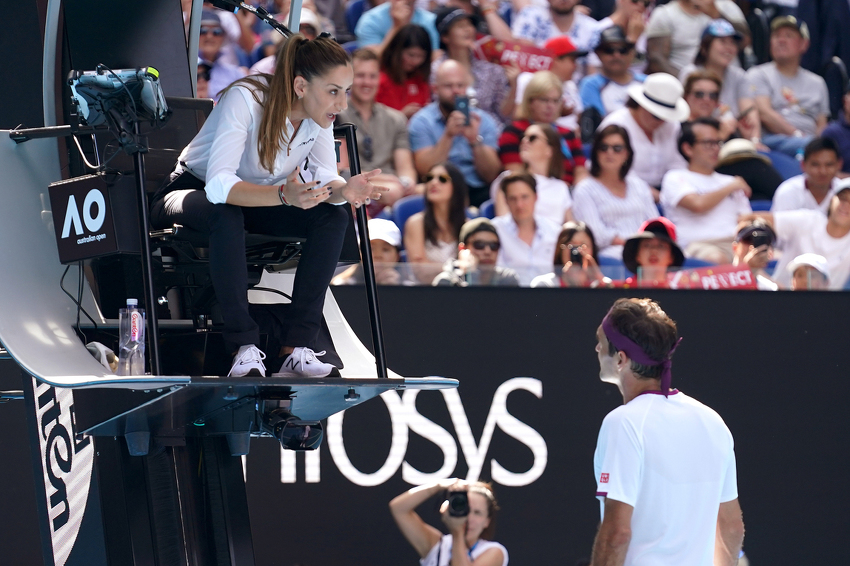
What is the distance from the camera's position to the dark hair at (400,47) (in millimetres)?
7906

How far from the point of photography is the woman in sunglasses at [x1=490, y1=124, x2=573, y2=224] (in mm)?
7207

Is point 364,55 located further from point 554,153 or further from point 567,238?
point 567,238

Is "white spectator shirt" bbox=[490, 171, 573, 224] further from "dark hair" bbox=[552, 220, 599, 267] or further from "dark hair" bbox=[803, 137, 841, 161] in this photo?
"dark hair" bbox=[803, 137, 841, 161]

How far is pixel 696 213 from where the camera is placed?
7.47 m

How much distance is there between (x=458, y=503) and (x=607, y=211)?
2.69 meters

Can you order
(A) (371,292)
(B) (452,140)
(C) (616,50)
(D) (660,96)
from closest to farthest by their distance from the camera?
1. (A) (371,292)
2. (B) (452,140)
3. (D) (660,96)
4. (C) (616,50)

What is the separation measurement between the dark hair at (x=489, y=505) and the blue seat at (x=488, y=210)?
2.32 meters

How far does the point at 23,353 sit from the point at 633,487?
170 cm

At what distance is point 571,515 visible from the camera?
5.32m

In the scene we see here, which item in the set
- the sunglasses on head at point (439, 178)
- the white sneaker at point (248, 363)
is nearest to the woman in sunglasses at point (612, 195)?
the sunglasses on head at point (439, 178)

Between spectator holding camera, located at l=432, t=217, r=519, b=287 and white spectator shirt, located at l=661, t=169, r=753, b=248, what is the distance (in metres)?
1.67

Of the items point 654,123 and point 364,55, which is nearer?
point 364,55

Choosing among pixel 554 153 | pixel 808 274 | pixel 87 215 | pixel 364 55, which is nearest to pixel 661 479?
pixel 87 215

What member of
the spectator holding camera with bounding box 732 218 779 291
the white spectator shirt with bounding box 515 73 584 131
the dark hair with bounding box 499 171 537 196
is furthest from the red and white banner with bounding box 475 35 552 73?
the spectator holding camera with bounding box 732 218 779 291
